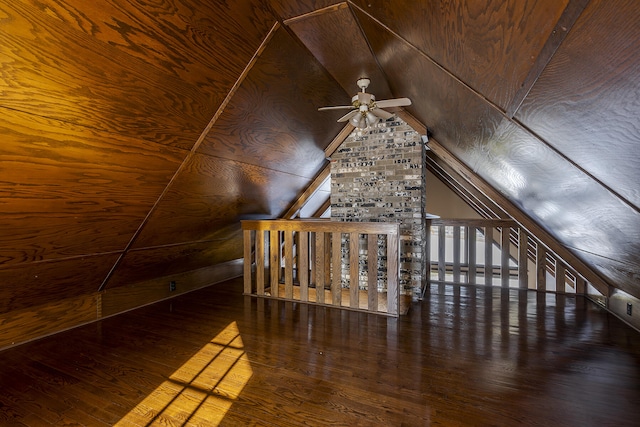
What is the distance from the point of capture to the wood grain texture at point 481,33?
3.31 ft

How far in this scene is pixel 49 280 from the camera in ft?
9.05

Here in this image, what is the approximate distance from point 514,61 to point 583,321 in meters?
3.43

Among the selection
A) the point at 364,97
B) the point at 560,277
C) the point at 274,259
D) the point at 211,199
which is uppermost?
the point at 364,97

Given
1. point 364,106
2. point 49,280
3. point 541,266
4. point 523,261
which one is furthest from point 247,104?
point 541,266

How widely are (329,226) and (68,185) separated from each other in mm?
2531

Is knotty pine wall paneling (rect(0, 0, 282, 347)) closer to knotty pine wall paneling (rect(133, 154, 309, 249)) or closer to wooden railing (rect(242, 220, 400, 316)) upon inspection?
knotty pine wall paneling (rect(133, 154, 309, 249))

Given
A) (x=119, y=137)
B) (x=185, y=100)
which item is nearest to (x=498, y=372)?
(x=185, y=100)

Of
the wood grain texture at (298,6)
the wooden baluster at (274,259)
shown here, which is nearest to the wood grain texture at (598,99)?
the wood grain texture at (298,6)

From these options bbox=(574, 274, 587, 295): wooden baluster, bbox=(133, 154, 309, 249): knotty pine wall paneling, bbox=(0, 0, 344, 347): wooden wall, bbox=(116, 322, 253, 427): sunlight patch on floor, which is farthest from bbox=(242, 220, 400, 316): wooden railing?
bbox=(574, 274, 587, 295): wooden baluster

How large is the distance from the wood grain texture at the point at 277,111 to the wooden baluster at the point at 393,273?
172 cm

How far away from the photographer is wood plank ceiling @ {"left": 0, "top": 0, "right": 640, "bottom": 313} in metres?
1.10

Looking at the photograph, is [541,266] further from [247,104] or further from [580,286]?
[247,104]

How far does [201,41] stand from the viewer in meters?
1.91

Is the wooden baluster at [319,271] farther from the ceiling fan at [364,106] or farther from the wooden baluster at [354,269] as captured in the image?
the ceiling fan at [364,106]
